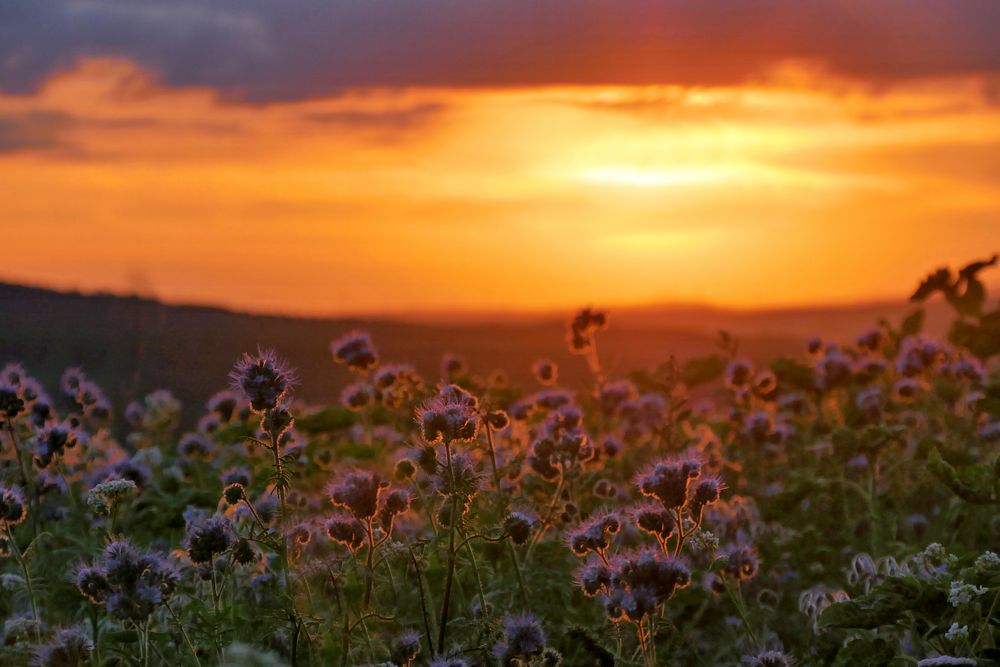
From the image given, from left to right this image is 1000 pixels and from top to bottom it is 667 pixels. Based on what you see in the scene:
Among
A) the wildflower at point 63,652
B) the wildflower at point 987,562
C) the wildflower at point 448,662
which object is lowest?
the wildflower at point 448,662

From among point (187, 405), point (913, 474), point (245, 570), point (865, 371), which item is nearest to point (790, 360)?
point (865, 371)

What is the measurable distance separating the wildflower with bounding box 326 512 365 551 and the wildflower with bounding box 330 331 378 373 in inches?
148

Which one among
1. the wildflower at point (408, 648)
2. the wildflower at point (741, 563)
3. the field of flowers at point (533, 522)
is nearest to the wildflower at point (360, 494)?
the field of flowers at point (533, 522)

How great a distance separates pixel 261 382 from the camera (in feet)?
16.3

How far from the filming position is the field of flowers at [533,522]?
5176 mm

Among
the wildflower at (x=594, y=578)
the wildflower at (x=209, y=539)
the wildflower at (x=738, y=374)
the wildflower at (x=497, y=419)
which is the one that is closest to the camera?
the wildflower at (x=594, y=578)

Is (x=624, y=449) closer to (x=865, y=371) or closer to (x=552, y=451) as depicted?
(x=865, y=371)

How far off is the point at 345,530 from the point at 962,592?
242 cm

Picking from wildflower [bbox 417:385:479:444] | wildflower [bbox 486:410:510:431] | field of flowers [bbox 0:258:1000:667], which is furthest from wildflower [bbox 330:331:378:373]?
wildflower [bbox 417:385:479:444]

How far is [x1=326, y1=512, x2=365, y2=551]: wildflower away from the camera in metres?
5.51

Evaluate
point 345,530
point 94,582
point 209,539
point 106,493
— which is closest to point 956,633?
point 345,530

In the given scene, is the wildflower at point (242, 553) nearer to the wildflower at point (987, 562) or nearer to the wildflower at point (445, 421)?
the wildflower at point (445, 421)

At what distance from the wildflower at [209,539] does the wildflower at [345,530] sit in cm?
41

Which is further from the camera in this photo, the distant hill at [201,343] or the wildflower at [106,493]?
the distant hill at [201,343]
